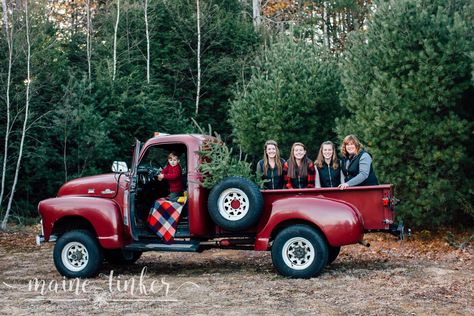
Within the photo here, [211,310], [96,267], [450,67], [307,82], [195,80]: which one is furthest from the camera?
[195,80]

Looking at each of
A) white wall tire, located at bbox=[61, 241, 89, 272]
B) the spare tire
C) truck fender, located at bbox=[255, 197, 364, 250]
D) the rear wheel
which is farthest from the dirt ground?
the spare tire

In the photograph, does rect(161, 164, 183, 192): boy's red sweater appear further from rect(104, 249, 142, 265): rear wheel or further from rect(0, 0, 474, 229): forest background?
rect(0, 0, 474, 229): forest background

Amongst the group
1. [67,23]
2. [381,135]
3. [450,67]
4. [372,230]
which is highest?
[67,23]

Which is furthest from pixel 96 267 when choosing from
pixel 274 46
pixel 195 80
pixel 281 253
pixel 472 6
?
pixel 195 80

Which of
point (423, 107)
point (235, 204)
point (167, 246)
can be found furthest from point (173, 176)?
point (423, 107)

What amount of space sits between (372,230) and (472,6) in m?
5.63

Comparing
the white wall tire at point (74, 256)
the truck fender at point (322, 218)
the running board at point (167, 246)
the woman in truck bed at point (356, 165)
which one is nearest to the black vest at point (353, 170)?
the woman in truck bed at point (356, 165)

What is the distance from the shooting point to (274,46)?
16359 millimetres

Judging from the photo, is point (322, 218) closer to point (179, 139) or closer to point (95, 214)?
point (179, 139)

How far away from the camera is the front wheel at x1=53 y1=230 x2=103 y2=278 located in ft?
27.2

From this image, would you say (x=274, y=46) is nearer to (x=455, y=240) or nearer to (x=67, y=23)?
(x=455, y=240)

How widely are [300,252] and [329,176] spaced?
4.23 ft

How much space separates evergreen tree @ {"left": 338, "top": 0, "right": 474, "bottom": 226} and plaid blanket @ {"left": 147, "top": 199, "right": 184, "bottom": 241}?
4659mm

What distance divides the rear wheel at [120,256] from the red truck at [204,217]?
1064 mm
